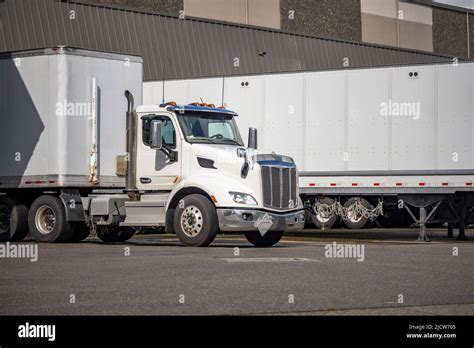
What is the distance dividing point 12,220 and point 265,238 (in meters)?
5.88

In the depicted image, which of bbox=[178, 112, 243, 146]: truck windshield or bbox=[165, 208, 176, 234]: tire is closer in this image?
bbox=[165, 208, 176, 234]: tire

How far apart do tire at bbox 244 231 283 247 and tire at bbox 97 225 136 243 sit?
11.6 ft

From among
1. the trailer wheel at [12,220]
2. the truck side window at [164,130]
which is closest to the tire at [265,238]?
the truck side window at [164,130]

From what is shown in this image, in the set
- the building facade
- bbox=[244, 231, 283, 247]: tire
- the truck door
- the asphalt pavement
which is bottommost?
the asphalt pavement

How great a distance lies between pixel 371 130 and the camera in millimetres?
23609

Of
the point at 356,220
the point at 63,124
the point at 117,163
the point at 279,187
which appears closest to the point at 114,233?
the point at 117,163

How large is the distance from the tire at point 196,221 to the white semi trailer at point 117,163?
0.02 metres

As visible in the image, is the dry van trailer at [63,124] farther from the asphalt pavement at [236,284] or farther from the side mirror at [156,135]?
→ the asphalt pavement at [236,284]

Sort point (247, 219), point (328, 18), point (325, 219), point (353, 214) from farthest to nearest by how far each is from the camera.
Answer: point (328, 18)
point (325, 219)
point (353, 214)
point (247, 219)

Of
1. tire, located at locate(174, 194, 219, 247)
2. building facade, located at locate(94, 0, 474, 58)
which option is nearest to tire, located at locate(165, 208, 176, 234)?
tire, located at locate(174, 194, 219, 247)

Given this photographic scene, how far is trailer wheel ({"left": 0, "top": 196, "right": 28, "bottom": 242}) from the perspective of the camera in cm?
2075

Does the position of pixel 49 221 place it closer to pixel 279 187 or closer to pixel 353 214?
pixel 279 187

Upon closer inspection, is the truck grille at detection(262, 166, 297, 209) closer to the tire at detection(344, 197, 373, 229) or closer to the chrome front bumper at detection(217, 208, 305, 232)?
the chrome front bumper at detection(217, 208, 305, 232)

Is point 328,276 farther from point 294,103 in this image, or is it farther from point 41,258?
point 294,103
